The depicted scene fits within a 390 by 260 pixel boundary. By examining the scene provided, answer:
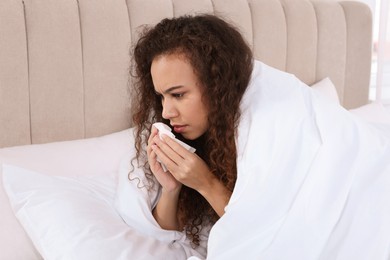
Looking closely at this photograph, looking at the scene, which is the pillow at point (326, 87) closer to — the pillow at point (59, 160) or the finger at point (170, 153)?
the pillow at point (59, 160)

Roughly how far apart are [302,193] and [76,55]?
833 millimetres

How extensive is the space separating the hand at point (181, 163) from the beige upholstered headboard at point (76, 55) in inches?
16.2

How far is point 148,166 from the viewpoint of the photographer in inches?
63.6

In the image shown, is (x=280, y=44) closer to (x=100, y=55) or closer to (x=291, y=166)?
(x=100, y=55)

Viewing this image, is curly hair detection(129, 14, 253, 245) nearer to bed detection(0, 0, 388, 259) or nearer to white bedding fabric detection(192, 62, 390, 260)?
white bedding fabric detection(192, 62, 390, 260)

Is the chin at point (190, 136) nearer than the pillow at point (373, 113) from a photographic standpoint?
Yes

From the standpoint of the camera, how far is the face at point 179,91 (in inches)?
55.4

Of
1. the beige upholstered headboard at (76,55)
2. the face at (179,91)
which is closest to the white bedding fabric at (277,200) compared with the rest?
the face at (179,91)

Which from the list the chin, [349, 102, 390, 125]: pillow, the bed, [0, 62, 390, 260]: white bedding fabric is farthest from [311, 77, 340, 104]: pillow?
the chin

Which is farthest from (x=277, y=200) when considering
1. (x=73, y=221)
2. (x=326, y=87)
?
(x=326, y=87)

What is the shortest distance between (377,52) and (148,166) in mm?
1612

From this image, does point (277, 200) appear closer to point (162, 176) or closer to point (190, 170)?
point (190, 170)

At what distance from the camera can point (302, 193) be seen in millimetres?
1290

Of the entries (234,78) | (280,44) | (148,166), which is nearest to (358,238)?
(234,78)
